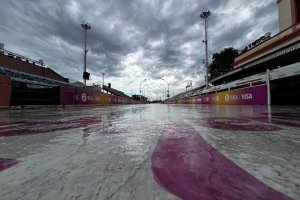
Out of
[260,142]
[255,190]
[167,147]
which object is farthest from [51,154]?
[260,142]

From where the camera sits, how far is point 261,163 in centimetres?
181

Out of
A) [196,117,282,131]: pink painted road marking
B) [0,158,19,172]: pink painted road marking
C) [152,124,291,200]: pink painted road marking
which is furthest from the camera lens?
[196,117,282,131]: pink painted road marking

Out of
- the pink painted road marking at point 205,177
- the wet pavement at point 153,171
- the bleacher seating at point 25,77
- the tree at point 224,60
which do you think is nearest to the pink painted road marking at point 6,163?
the wet pavement at point 153,171

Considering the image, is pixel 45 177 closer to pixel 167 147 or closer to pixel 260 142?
pixel 167 147

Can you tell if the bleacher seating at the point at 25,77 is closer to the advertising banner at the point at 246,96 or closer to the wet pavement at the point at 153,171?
the wet pavement at the point at 153,171

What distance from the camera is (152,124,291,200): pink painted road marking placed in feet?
4.06

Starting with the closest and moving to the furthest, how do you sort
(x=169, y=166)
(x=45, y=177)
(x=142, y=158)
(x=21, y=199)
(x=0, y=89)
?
(x=21, y=199) → (x=45, y=177) → (x=169, y=166) → (x=142, y=158) → (x=0, y=89)

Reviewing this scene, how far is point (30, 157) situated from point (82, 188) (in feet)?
3.54

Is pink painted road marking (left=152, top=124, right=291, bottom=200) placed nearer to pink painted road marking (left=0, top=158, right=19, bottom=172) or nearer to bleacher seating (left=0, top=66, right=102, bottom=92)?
pink painted road marking (left=0, top=158, right=19, bottom=172)

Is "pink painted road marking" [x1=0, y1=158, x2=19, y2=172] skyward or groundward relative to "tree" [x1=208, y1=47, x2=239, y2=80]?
groundward

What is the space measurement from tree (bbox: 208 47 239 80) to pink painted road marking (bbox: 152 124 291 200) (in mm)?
47719

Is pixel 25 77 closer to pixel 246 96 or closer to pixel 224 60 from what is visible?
pixel 246 96

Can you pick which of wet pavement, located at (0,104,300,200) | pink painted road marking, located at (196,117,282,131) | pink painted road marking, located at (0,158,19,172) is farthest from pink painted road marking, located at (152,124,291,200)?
pink painted road marking, located at (196,117,282,131)

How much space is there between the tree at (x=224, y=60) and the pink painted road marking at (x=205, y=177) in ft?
157
